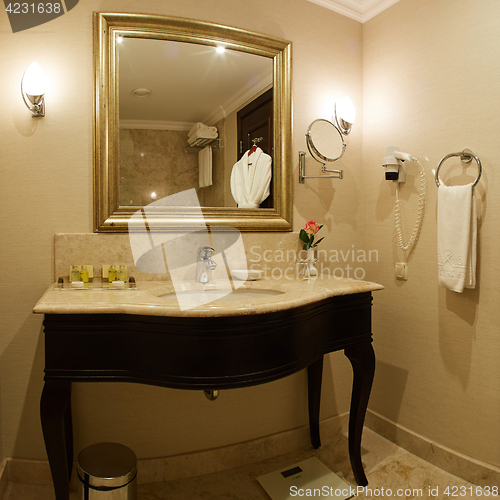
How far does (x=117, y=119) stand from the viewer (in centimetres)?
155

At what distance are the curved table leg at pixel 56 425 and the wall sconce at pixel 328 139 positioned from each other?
134cm

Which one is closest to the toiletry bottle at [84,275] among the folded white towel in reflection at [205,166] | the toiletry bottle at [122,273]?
the toiletry bottle at [122,273]

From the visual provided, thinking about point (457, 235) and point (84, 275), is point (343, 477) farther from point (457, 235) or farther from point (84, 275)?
point (84, 275)

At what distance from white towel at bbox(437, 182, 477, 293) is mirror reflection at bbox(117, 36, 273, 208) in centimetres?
77

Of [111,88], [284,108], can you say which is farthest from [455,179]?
[111,88]

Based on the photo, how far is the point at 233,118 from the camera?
1.71 m

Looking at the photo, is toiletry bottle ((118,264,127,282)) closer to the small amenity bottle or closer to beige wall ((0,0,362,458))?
the small amenity bottle

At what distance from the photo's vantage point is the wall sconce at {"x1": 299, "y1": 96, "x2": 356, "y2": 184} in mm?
1830

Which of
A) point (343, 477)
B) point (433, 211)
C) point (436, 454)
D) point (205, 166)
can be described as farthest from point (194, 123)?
point (436, 454)

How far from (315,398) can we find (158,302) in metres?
1.13

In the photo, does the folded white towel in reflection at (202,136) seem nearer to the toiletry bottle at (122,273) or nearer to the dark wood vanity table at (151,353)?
the toiletry bottle at (122,273)

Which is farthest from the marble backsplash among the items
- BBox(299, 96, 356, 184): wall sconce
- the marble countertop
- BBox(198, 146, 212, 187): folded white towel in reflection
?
BBox(299, 96, 356, 184): wall sconce

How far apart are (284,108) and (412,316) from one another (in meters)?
1.18

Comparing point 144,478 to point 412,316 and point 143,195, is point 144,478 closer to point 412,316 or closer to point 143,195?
point 143,195
